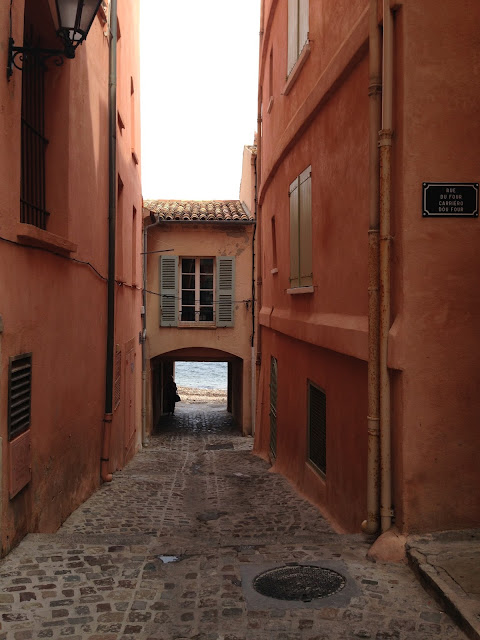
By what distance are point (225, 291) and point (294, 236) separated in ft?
33.4

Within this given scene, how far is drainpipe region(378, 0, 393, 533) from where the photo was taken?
16.7 ft

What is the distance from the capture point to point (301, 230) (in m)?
8.86

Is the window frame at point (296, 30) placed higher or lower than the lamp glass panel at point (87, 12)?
higher

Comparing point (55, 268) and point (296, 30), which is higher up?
point (296, 30)

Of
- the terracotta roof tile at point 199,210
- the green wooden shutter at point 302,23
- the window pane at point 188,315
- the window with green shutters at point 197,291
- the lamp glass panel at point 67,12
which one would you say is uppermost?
the green wooden shutter at point 302,23

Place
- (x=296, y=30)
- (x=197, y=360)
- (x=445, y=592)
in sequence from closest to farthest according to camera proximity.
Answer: (x=445, y=592) → (x=296, y=30) → (x=197, y=360)

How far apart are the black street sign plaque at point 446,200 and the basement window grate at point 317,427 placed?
3.33m

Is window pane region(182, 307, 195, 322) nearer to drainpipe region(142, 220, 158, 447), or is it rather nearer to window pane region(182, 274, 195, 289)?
window pane region(182, 274, 195, 289)

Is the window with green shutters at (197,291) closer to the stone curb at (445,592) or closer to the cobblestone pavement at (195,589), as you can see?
the cobblestone pavement at (195,589)

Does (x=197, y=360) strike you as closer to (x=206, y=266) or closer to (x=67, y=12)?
(x=206, y=266)

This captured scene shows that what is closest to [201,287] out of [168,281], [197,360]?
[168,281]

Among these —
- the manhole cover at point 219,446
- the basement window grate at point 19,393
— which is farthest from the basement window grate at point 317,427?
the manhole cover at point 219,446

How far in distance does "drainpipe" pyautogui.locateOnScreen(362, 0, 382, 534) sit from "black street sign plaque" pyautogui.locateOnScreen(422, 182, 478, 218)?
19.3 inches

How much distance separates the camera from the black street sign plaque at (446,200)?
4.91m
